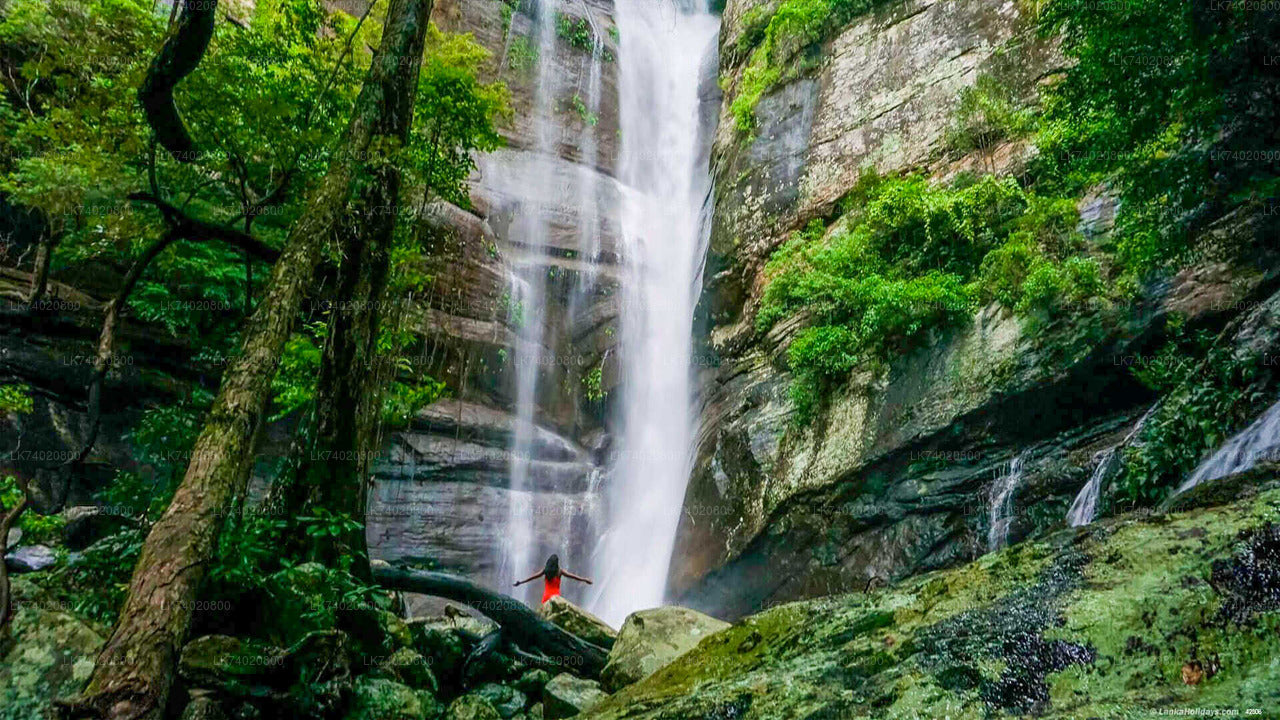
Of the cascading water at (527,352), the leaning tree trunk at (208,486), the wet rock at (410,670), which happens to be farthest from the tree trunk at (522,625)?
the cascading water at (527,352)

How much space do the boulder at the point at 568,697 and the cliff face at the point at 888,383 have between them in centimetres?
511

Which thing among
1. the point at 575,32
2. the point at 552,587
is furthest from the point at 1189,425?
the point at 575,32

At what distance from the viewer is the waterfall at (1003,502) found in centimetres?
813

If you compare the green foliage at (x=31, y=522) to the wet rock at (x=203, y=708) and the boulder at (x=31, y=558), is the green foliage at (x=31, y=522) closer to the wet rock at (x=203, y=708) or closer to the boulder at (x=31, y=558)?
the boulder at (x=31, y=558)

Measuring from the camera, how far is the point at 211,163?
8.75 meters

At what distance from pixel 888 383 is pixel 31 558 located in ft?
31.3

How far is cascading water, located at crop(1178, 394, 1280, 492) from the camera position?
418 cm

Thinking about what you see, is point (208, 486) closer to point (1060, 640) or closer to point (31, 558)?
point (31, 558)

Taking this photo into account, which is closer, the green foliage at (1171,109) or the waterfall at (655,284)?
the green foliage at (1171,109)

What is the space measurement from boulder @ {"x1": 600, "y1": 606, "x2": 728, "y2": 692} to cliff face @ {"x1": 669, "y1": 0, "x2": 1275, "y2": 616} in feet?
13.2

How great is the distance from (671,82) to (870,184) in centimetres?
1405

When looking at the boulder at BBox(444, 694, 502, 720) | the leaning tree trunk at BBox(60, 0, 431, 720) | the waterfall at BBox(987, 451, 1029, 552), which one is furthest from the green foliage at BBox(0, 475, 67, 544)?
the waterfall at BBox(987, 451, 1029, 552)

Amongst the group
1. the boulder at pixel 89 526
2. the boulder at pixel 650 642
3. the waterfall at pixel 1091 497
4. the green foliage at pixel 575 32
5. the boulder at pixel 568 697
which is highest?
the green foliage at pixel 575 32

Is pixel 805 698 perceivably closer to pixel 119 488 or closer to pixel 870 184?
pixel 119 488
